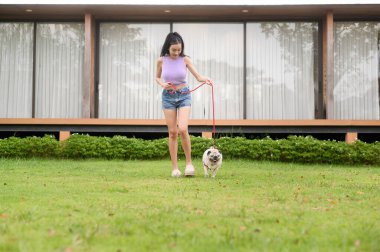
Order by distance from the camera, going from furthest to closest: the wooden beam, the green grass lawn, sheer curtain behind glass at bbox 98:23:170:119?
sheer curtain behind glass at bbox 98:23:170:119 < the wooden beam < the green grass lawn

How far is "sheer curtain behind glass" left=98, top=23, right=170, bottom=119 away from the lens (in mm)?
12594

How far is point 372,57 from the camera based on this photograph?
1256cm

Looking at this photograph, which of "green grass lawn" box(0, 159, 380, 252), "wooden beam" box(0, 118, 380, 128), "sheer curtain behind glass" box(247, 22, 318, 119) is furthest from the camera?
"sheer curtain behind glass" box(247, 22, 318, 119)

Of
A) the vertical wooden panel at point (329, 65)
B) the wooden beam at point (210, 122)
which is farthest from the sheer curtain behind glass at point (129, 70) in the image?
the vertical wooden panel at point (329, 65)

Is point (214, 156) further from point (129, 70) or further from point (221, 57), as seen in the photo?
point (129, 70)

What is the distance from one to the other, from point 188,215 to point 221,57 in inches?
372

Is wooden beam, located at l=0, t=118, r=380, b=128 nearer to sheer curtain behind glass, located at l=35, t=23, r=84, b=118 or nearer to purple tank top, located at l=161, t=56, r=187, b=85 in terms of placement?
sheer curtain behind glass, located at l=35, t=23, r=84, b=118

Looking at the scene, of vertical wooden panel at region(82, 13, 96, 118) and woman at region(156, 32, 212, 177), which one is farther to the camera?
vertical wooden panel at region(82, 13, 96, 118)

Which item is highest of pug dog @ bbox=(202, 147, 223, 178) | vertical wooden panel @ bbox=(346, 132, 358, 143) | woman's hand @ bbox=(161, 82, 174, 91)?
woman's hand @ bbox=(161, 82, 174, 91)

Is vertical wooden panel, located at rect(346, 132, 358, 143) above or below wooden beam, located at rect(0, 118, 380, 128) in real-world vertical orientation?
below

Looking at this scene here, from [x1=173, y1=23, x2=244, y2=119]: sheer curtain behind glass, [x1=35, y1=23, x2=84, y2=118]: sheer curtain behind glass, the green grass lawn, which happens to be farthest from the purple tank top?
[x1=35, y1=23, x2=84, y2=118]: sheer curtain behind glass

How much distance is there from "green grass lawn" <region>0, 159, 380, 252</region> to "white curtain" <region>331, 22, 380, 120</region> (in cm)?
713

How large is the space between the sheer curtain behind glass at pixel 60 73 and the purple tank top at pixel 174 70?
667 centimetres
